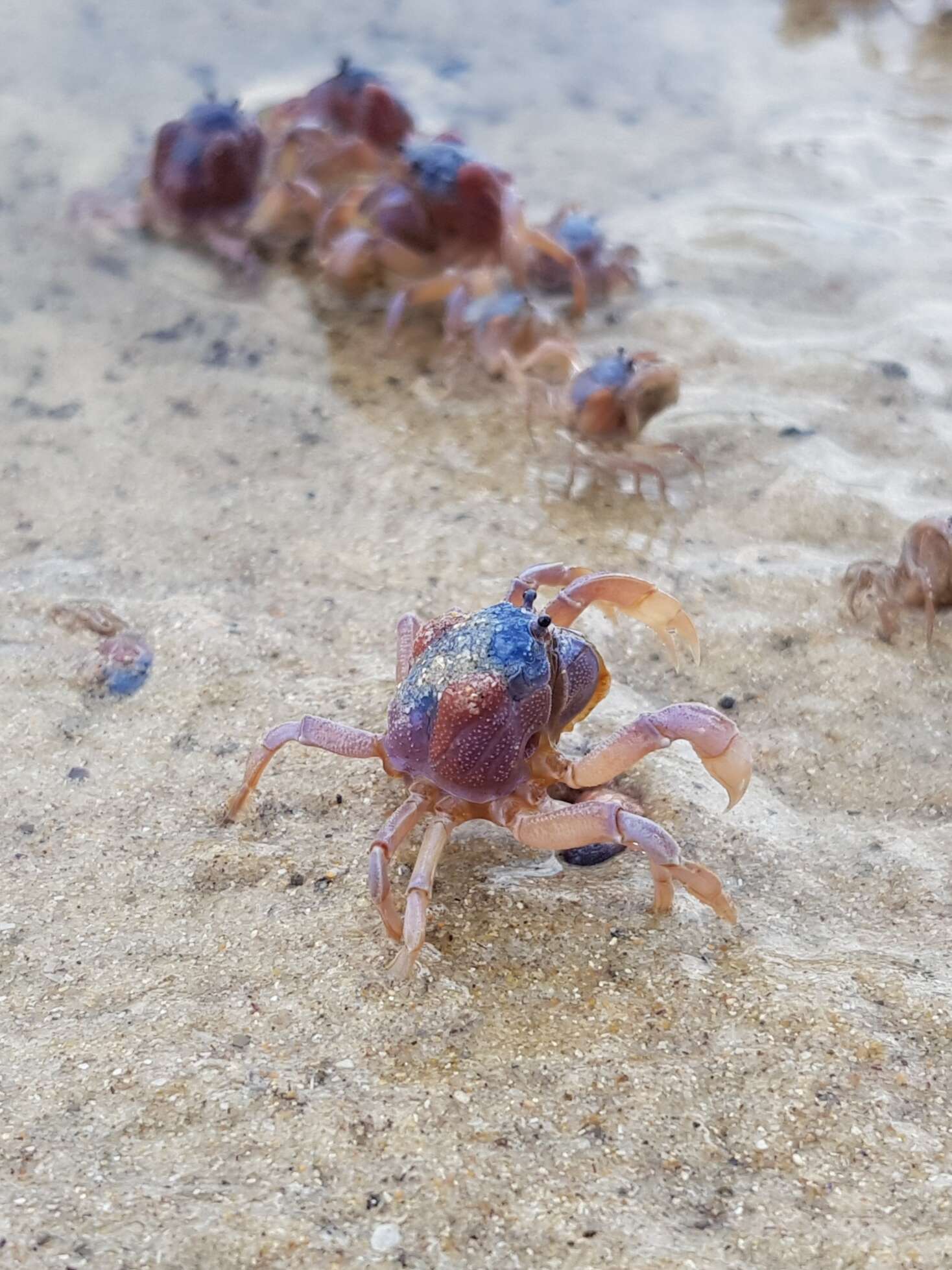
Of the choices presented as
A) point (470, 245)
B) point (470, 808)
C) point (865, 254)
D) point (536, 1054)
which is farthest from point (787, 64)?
point (536, 1054)

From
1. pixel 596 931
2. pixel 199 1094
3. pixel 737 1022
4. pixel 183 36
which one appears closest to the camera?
pixel 199 1094

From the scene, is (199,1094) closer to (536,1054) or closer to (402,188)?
(536,1054)

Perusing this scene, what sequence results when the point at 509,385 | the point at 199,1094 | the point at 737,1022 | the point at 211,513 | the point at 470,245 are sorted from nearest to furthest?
the point at 199,1094, the point at 737,1022, the point at 211,513, the point at 509,385, the point at 470,245

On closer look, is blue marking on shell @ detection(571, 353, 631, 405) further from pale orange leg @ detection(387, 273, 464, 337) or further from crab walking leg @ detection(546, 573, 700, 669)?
crab walking leg @ detection(546, 573, 700, 669)

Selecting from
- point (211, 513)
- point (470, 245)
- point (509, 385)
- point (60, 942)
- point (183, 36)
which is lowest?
point (60, 942)

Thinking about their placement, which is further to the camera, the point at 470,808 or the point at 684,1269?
the point at 470,808

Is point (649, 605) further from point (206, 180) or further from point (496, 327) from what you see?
point (206, 180)

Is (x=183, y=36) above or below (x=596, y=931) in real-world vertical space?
above
